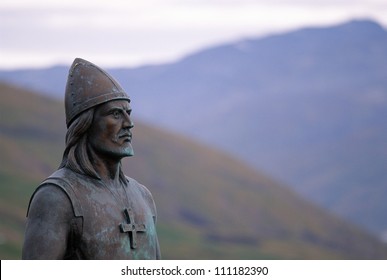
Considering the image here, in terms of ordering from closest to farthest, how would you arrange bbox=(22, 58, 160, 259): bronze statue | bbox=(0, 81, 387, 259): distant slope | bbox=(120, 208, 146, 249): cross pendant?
bbox=(22, 58, 160, 259): bronze statue → bbox=(120, 208, 146, 249): cross pendant → bbox=(0, 81, 387, 259): distant slope

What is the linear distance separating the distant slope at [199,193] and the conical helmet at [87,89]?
343 feet

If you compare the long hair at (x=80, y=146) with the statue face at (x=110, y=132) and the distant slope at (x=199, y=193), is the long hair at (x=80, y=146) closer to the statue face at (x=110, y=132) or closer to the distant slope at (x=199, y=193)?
the statue face at (x=110, y=132)

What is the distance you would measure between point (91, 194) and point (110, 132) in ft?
1.81

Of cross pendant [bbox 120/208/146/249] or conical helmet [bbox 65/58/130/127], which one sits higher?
conical helmet [bbox 65/58/130/127]

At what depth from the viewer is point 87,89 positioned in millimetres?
10875

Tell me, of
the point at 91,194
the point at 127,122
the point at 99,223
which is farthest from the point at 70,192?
the point at 127,122

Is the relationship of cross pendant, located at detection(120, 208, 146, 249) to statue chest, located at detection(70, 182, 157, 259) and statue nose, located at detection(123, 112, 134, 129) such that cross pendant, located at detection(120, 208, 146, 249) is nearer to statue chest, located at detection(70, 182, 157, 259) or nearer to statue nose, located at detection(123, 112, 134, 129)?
statue chest, located at detection(70, 182, 157, 259)

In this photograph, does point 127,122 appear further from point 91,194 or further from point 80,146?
point 91,194

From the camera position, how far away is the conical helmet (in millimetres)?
10844

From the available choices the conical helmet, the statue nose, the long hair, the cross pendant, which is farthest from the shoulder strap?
the statue nose

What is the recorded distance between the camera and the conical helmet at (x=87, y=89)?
1084cm

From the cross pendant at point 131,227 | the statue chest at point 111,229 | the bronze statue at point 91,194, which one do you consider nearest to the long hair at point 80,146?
the bronze statue at point 91,194
